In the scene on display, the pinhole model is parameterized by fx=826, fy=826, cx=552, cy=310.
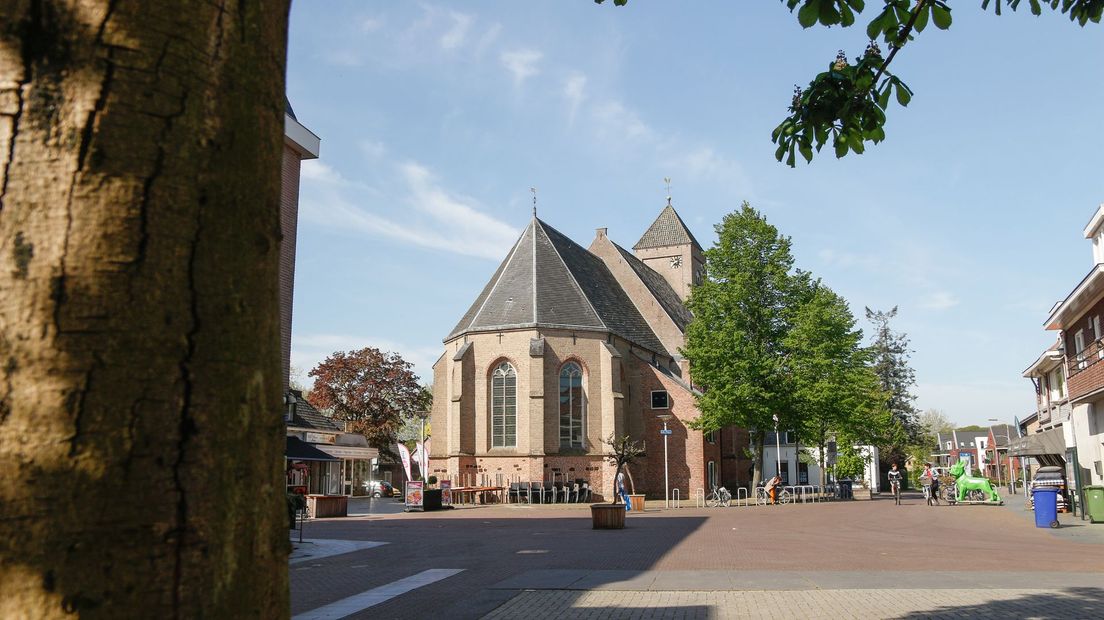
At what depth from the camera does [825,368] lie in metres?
38.1

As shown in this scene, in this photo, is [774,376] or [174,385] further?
[774,376]

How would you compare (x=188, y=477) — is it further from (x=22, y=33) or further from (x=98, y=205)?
(x=22, y=33)

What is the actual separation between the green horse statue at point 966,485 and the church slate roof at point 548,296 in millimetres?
17072

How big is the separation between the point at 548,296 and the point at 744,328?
395 inches

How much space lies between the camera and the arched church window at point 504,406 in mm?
40094

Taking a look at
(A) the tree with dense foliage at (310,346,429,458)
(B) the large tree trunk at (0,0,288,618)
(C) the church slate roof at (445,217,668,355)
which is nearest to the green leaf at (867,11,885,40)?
(B) the large tree trunk at (0,0,288,618)

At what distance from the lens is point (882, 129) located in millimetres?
5941

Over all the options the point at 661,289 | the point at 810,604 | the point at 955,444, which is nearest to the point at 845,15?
the point at 810,604

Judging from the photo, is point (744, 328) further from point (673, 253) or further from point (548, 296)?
point (673, 253)

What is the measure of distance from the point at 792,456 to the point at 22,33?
65119mm

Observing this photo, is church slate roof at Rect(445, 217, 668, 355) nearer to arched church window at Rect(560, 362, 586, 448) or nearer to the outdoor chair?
arched church window at Rect(560, 362, 586, 448)

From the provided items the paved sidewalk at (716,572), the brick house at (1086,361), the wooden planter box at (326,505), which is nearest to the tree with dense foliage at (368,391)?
the wooden planter box at (326,505)

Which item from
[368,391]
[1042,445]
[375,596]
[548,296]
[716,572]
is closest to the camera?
[375,596]

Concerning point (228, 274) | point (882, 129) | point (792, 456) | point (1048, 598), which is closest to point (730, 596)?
point (1048, 598)
